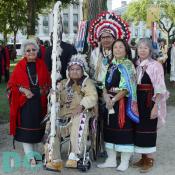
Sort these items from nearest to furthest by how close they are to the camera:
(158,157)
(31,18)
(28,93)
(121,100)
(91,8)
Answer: (121,100) < (28,93) < (158,157) < (91,8) < (31,18)

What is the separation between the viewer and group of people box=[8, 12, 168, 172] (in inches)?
217

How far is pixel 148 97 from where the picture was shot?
556 centimetres

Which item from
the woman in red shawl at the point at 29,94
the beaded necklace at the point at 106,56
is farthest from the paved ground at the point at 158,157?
the beaded necklace at the point at 106,56

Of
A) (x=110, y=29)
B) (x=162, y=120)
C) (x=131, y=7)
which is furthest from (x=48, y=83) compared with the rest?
(x=131, y=7)

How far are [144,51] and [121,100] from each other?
2.17ft

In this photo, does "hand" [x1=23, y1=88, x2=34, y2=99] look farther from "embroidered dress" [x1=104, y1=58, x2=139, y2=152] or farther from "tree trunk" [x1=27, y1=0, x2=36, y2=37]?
"tree trunk" [x1=27, y1=0, x2=36, y2=37]

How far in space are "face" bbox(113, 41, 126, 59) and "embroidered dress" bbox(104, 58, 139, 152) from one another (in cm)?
6

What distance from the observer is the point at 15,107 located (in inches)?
226

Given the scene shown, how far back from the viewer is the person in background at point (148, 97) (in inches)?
216

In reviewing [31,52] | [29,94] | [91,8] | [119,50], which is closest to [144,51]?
[119,50]

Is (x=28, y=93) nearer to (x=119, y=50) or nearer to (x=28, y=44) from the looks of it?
(x=28, y=44)

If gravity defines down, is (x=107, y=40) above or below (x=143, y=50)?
above

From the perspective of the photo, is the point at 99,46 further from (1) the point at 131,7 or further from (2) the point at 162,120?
(1) the point at 131,7

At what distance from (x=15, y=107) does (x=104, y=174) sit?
138 cm
